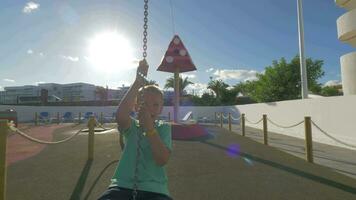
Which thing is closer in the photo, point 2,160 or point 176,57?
point 2,160

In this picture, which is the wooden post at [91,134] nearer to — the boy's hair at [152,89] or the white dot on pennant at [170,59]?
the boy's hair at [152,89]

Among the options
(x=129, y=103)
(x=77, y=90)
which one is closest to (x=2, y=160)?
(x=129, y=103)

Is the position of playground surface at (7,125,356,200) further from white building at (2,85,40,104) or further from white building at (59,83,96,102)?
white building at (2,85,40,104)

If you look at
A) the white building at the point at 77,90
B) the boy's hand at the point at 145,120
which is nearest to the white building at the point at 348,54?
the boy's hand at the point at 145,120

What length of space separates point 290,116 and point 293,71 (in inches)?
717

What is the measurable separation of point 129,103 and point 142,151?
1.59ft

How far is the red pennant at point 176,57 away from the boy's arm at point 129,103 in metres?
11.0

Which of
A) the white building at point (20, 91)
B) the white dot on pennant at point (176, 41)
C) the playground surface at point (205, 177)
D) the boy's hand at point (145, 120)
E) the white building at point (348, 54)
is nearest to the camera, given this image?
the boy's hand at point (145, 120)

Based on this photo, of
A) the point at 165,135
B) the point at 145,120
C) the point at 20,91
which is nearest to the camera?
the point at 145,120

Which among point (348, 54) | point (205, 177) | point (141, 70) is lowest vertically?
point (205, 177)

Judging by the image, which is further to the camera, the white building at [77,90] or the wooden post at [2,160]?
the white building at [77,90]

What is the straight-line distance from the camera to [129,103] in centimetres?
259

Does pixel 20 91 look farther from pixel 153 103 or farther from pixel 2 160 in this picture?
pixel 153 103

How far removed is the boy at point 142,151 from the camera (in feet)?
7.34
